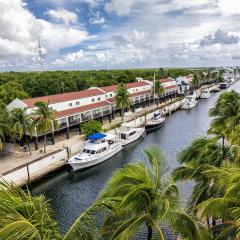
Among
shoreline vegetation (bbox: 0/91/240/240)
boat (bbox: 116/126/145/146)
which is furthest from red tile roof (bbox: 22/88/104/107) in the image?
shoreline vegetation (bbox: 0/91/240/240)

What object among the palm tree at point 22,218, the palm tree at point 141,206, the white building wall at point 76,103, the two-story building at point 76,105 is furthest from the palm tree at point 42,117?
the palm tree at point 22,218

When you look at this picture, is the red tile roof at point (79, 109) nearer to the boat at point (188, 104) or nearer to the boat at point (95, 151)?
the boat at point (95, 151)

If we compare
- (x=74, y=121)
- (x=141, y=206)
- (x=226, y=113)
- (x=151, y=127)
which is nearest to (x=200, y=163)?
(x=141, y=206)

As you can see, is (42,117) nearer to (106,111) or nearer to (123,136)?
(123,136)

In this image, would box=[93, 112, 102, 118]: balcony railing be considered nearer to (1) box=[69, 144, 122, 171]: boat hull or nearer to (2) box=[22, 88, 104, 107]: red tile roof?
(2) box=[22, 88, 104, 107]: red tile roof

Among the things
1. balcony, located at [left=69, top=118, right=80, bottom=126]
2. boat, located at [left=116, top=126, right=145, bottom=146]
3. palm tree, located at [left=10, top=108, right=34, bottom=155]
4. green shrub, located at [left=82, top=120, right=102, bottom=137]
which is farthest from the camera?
balcony, located at [left=69, top=118, right=80, bottom=126]

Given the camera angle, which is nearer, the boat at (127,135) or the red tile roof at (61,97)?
the red tile roof at (61,97)

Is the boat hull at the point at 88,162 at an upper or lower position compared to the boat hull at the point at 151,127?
upper
